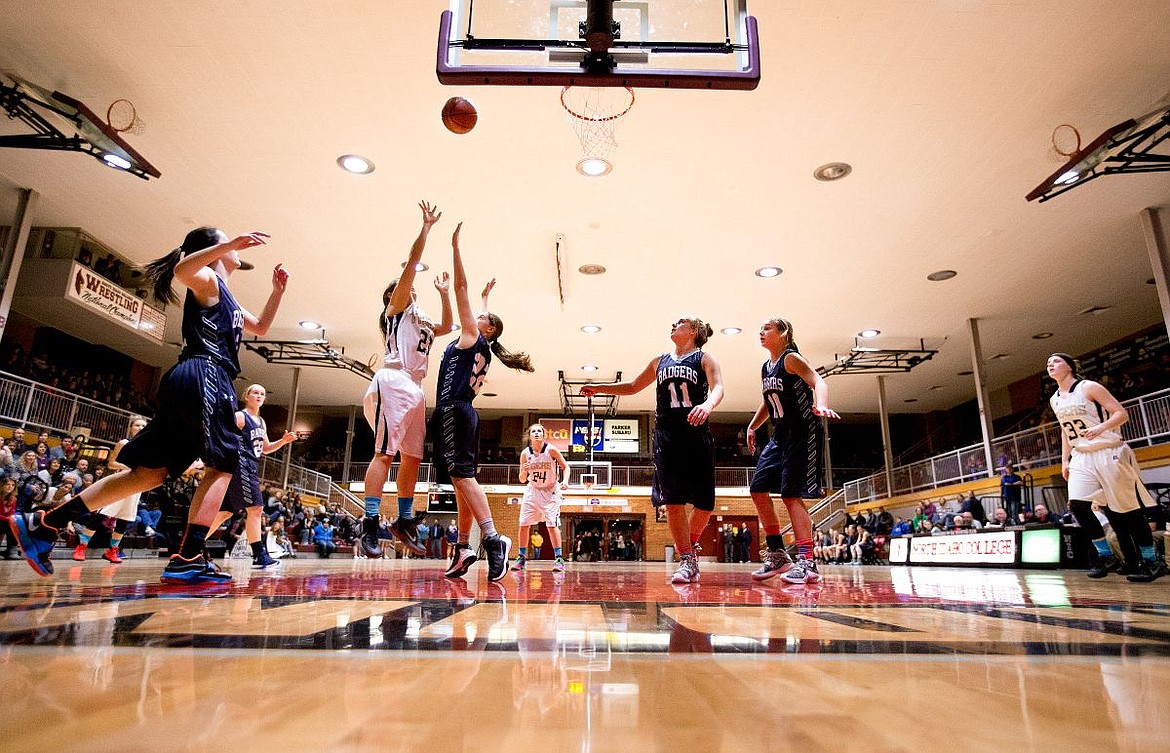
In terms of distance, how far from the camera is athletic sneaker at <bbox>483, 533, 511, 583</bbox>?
3.36 metres

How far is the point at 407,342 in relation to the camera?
415cm

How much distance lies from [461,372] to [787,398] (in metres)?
2.16

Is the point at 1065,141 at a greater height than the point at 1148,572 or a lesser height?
greater

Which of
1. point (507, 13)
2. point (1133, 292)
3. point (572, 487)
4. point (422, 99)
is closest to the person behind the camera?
point (507, 13)

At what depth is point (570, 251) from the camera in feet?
34.1

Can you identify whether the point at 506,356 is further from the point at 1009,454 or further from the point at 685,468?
the point at 1009,454

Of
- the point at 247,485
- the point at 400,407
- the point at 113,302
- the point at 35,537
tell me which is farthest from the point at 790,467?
the point at 113,302

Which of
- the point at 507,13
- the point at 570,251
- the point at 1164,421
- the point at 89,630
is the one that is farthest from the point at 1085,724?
the point at 1164,421

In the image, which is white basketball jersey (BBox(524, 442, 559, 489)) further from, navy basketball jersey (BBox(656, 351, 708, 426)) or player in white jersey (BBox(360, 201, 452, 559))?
navy basketball jersey (BBox(656, 351, 708, 426))

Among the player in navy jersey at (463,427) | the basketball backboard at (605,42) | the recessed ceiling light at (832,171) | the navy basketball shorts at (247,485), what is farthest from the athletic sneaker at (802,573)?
the recessed ceiling light at (832,171)

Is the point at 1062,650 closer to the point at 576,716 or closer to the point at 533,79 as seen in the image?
the point at 576,716

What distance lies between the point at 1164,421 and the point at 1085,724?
1346 cm

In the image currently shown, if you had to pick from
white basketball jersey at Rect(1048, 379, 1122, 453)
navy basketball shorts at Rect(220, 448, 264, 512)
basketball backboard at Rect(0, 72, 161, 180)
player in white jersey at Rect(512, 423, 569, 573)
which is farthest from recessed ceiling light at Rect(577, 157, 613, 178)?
white basketball jersey at Rect(1048, 379, 1122, 453)

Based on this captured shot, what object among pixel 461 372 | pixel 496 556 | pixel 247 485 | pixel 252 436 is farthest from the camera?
pixel 252 436
